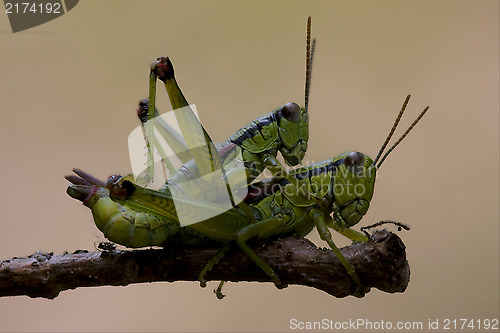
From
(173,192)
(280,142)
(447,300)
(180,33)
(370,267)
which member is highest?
(180,33)

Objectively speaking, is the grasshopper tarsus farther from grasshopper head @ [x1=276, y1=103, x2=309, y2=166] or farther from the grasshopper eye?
the grasshopper eye

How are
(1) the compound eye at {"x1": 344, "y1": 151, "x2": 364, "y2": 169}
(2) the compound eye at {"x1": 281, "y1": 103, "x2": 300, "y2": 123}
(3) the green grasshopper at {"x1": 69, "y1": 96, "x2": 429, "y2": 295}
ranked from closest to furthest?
(3) the green grasshopper at {"x1": 69, "y1": 96, "x2": 429, "y2": 295} → (1) the compound eye at {"x1": 344, "y1": 151, "x2": 364, "y2": 169} → (2) the compound eye at {"x1": 281, "y1": 103, "x2": 300, "y2": 123}

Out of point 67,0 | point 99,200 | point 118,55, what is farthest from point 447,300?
point 67,0

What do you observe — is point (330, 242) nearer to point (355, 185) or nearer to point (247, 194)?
point (355, 185)

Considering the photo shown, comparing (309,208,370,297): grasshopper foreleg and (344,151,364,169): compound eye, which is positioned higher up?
(344,151,364,169): compound eye

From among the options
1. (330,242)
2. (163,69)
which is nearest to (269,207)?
(330,242)

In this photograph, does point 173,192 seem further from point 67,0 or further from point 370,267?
point 67,0

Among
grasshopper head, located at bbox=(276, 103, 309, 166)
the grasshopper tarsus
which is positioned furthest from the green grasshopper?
the grasshopper tarsus
